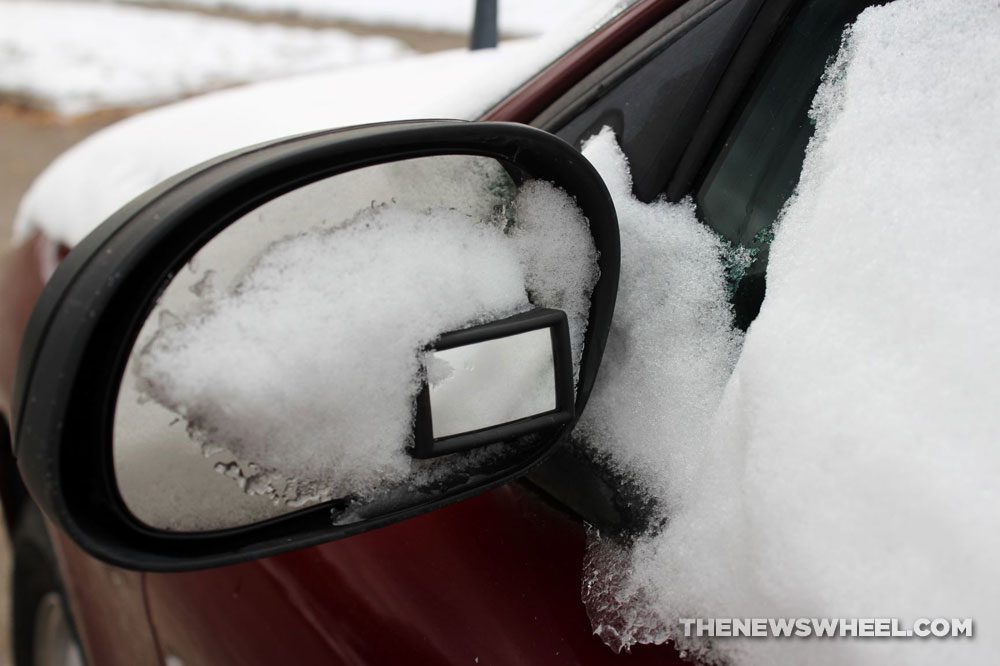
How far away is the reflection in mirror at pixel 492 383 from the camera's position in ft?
3.42

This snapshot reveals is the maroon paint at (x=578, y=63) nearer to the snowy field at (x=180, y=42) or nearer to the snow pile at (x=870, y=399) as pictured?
the snow pile at (x=870, y=399)

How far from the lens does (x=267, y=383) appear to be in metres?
0.87

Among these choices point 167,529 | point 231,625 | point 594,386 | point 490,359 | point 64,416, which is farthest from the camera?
point 231,625

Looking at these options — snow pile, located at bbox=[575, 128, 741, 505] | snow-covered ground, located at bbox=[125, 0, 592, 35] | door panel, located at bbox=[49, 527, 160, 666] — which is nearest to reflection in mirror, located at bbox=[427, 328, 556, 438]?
snow pile, located at bbox=[575, 128, 741, 505]

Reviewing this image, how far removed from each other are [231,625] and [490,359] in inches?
27.8

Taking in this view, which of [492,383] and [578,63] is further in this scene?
[578,63]

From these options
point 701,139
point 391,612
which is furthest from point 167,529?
point 701,139

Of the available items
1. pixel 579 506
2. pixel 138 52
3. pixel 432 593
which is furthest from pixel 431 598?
pixel 138 52

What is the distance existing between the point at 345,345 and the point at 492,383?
0.77 ft

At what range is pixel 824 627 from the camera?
0.85 metres

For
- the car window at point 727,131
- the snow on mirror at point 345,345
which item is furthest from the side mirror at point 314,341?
the car window at point 727,131

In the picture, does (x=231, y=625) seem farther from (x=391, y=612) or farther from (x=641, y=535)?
(x=641, y=535)

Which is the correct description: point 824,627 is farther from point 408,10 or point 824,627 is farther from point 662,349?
point 408,10

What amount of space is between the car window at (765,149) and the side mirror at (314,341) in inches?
6.5
